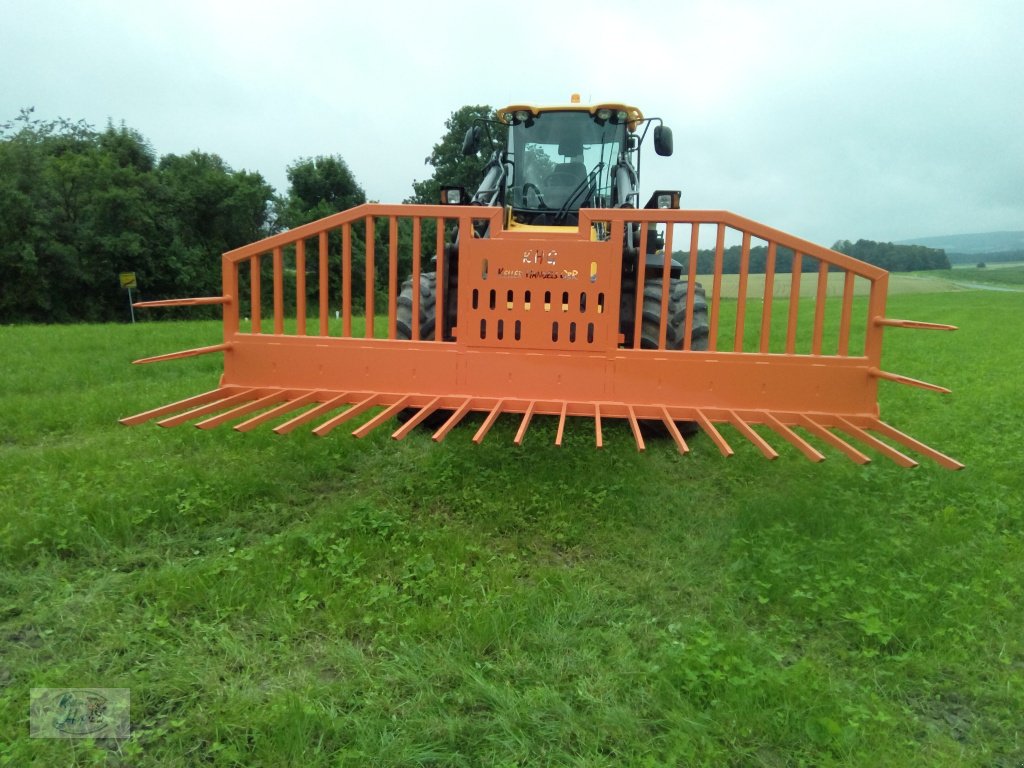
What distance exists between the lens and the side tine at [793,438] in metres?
3.10

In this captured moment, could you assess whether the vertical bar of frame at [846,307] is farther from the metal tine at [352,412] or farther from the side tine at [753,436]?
the metal tine at [352,412]

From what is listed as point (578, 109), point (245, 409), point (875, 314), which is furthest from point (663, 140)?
point (245, 409)

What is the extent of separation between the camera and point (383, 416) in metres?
3.58

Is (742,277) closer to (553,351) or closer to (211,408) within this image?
(553,351)

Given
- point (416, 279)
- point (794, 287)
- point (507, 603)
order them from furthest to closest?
point (416, 279) → point (794, 287) → point (507, 603)

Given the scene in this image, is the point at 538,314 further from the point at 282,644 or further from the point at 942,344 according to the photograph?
the point at 942,344

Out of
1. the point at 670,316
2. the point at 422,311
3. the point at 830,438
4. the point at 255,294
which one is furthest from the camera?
the point at 422,311

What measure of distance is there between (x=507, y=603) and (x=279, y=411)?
1569mm

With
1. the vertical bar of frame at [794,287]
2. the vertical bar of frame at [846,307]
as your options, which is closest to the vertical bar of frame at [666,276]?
the vertical bar of frame at [794,287]

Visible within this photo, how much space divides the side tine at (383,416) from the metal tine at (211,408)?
2.60 feet

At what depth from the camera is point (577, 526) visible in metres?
4.02

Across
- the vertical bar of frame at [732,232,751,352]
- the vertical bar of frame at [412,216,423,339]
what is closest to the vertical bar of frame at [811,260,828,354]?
the vertical bar of frame at [732,232,751,352]

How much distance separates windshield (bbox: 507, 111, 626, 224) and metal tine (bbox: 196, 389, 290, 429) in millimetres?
2826

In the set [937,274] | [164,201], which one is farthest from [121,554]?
[937,274]
